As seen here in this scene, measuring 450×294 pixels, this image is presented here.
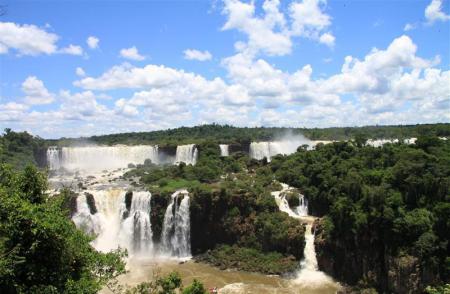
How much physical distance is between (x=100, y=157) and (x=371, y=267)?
49205 mm

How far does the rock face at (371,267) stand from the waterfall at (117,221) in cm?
1600

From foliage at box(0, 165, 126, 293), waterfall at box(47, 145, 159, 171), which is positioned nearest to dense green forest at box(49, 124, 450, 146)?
waterfall at box(47, 145, 159, 171)

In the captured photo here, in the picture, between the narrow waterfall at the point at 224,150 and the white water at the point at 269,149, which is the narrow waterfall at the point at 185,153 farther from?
the white water at the point at 269,149

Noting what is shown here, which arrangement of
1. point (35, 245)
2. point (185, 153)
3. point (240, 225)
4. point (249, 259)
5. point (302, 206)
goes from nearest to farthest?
point (35, 245)
point (249, 259)
point (240, 225)
point (302, 206)
point (185, 153)

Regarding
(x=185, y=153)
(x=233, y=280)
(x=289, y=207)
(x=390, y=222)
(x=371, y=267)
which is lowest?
(x=233, y=280)

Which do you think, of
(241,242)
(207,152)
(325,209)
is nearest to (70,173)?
(207,152)

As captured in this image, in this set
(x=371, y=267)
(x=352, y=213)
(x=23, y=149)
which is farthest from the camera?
(x=23, y=149)

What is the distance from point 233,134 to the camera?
9638cm

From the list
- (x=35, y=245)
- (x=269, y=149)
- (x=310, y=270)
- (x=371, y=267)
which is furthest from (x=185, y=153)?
(x=35, y=245)

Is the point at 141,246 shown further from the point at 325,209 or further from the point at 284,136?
the point at 284,136

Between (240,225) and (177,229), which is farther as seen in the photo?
(177,229)

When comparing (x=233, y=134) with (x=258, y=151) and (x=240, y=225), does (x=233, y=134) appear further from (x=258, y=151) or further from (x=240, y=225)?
(x=240, y=225)

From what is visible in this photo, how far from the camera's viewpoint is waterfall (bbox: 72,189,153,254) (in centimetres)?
4100

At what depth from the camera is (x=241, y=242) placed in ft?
130
